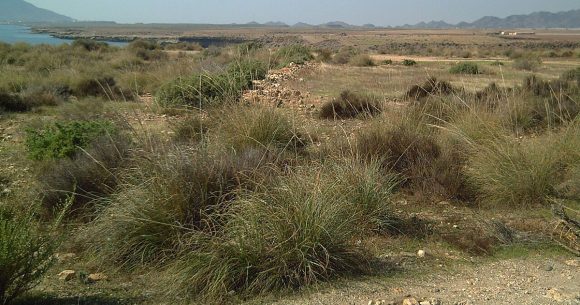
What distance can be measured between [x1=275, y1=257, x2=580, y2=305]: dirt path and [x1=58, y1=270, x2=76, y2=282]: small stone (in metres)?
2.08

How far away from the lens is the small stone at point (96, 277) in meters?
4.85

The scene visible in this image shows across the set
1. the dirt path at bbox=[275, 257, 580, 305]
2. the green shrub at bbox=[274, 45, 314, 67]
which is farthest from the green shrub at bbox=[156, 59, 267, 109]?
the green shrub at bbox=[274, 45, 314, 67]

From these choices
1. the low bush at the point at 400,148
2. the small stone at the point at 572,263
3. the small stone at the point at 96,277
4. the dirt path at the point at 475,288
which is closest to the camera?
the dirt path at the point at 475,288

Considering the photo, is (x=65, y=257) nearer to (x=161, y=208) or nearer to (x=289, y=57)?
(x=161, y=208)

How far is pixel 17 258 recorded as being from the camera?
13.2ft

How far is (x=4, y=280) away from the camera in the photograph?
13.1 ft

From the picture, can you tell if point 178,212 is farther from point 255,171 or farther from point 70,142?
point 70,142

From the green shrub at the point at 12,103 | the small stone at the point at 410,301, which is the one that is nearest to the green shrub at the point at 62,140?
the small stone at the point at 410,301

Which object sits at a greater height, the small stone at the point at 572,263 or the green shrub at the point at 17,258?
the green shrub at the point at 17,258

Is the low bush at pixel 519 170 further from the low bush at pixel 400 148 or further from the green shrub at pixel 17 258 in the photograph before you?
the green shrub at pixel 17 258

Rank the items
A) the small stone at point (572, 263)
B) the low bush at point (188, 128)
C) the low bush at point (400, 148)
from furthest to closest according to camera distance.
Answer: the low bush at point (188, 128) < the low bush at point (400, 148) < the small stone at point (572, 263)

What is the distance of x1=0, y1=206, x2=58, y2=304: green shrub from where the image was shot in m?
3.96

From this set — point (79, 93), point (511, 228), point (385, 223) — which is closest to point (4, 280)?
point (385, 223)

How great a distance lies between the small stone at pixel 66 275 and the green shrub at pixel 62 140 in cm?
340
